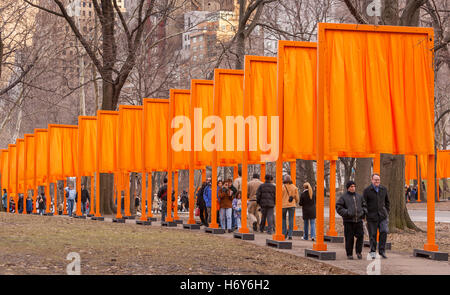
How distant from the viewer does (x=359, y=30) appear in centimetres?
1617

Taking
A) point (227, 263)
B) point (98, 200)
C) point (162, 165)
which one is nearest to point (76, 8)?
point (98, 200)

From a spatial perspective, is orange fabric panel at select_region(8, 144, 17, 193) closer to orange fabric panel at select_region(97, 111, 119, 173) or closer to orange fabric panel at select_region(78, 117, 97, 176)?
orange fabric panel at select_region(78, 117, 97, 176)

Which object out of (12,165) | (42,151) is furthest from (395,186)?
(12,165)

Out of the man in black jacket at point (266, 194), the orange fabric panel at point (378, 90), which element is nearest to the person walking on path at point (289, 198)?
the man in black jacket at point (266, 194)

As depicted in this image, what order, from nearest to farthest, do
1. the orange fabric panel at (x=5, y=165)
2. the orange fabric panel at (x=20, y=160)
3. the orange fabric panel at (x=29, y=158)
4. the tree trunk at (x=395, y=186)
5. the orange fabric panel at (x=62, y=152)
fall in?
the tree trunk at (x=395, y=186) < the orange fabric panel at (x=62, y=152) < the orange fabric panel at (x=29, y=158) < the orange fabric panel at (x=20, y=160) < the orange fabric panel at (x=5, y=165)

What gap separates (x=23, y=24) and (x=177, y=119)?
48.7 ft

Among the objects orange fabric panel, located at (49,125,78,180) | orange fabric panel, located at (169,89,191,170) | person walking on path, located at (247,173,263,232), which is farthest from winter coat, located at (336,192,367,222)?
orange fabric panel, located at (49,125,78,180)

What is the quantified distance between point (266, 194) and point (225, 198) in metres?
2.11

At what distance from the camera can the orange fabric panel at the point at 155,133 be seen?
87.9 ft

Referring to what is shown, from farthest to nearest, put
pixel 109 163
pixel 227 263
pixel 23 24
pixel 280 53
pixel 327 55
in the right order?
pixel 23 24 → pixel 109 163 → pixel 280 53 → pixel 327 55 → pixel 227 263

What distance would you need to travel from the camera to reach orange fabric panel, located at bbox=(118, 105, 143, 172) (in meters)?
28.4

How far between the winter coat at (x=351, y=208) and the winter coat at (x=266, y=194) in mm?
6010

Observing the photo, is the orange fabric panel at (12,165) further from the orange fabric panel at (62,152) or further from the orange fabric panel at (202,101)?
the orange fabric panel at (202,101)
